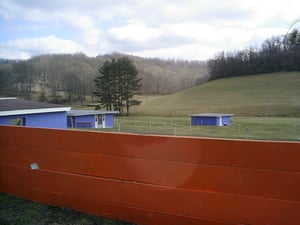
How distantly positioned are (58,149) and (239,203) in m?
1.67

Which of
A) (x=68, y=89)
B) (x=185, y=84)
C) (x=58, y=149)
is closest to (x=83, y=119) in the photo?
(x=68, y=89)

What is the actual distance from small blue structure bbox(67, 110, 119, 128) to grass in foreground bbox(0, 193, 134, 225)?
29.3 metres

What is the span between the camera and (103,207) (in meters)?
2.80

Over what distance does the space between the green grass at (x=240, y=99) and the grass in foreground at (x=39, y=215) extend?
5718 centimetres

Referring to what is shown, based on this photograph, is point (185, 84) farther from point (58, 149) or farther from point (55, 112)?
point (58, 149)

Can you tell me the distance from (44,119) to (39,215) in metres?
19.0

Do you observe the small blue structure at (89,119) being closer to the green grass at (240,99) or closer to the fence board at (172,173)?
the green grass at (240,99)

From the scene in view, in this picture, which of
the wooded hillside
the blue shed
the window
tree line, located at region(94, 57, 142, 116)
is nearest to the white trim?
the blue shed

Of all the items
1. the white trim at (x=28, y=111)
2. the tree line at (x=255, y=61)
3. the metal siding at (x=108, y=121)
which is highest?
the tree line at (x=255, y=61)

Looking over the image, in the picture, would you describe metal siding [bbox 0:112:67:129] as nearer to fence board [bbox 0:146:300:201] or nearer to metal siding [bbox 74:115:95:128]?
metal siding [bbox 74:115:95:128]

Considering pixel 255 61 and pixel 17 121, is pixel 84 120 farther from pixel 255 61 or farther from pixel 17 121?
pixel 255 61

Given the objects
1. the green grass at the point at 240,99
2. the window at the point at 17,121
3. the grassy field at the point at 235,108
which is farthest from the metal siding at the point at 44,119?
the green grass at the point at 240,99

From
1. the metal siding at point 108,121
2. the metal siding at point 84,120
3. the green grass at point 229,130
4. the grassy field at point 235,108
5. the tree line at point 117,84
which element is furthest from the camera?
the tree line at point 117,84

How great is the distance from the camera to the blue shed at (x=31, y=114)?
18.1m
